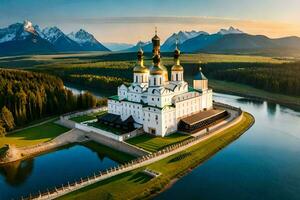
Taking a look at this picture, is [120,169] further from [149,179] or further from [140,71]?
[140,71]

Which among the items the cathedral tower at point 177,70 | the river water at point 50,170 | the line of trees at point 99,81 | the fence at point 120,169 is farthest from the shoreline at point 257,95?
the river water at point 50,170

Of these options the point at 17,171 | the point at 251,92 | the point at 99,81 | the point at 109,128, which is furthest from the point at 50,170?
the point at 99,81

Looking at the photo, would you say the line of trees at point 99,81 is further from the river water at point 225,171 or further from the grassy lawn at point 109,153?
the river water at point 225,171

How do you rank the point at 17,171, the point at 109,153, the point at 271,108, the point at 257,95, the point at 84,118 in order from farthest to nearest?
the point at 257,95
the point at 271,108
the point at 84,118
the point at 109,153
the point at 17,171

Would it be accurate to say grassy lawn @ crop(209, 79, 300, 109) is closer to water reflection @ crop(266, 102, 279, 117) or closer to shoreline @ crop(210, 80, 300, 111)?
shoreline @ crop(210, 80, 300, 111)

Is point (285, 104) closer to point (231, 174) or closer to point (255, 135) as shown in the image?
point (255, 135)

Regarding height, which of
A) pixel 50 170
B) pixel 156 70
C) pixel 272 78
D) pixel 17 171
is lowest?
pixel 17 171

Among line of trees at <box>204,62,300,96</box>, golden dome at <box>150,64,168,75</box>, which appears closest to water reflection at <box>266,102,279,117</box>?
line of trees at <box>204,62,300,96</box>
